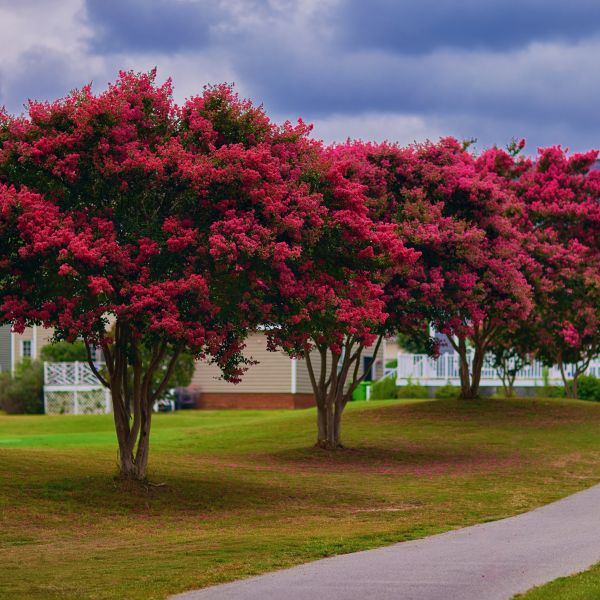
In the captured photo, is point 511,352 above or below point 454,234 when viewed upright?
below

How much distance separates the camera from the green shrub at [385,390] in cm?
5162

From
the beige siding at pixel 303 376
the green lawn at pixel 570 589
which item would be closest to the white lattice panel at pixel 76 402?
the beige siding at pixel 303 376

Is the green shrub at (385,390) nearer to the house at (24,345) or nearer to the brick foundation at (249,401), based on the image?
the brick foundation at (249,401)

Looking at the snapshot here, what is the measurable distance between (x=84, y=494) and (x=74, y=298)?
365cm

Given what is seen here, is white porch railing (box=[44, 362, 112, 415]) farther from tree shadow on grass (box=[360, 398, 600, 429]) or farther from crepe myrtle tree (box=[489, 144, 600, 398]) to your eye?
crepe myrtle tree (box=[489, 144, 600, 398])

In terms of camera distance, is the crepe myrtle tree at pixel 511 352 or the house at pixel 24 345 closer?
the crepe myrtle tree at pixel 511 352

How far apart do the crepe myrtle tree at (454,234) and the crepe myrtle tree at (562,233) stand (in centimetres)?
362

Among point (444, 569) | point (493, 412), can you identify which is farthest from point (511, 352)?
point (444, 569)

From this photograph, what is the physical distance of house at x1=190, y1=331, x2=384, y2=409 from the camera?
5875 centimetres

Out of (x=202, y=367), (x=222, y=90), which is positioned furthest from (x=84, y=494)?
(x=202, y=367)

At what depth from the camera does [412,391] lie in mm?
50406

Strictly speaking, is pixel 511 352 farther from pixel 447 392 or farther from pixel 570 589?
pixel 570 589

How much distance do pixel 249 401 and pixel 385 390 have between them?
952 centimetres

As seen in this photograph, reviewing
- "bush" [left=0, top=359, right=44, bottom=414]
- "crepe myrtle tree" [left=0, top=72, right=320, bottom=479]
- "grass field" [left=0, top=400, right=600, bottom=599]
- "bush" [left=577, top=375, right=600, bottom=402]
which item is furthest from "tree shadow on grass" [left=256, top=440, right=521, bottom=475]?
"bush" [left=0, top=359, right=44, bottom=414]
